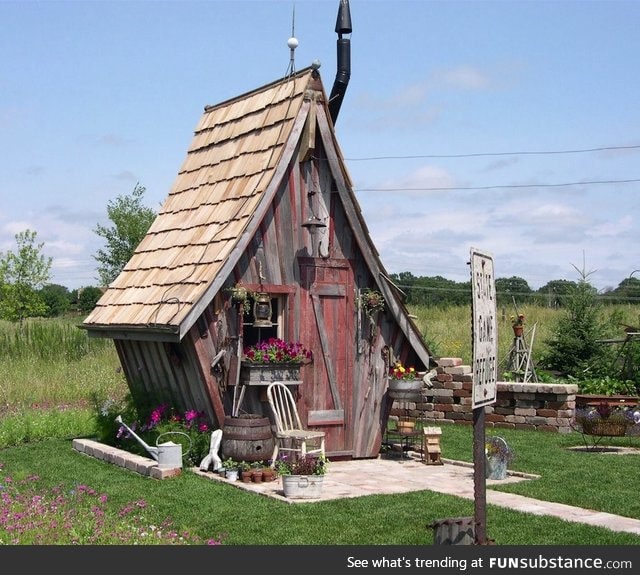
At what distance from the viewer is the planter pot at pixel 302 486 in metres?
9.45

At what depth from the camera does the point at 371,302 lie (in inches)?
488

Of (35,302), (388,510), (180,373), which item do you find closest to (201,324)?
(180,373)

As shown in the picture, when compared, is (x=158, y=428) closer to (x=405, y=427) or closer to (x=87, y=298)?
(x=405, y=427)

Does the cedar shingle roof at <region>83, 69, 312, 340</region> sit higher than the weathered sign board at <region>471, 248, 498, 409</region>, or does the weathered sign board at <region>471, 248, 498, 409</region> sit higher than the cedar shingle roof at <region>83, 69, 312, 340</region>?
the cedar shingle roof at <region>83, 69, 312, 340</region>

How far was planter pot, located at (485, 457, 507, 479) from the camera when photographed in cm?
1075

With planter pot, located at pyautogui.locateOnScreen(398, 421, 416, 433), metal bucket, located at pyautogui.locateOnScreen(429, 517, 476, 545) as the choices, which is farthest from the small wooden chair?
metal bucket, located at pyautogui.locateOnScreen(429, 517, 476, 545)

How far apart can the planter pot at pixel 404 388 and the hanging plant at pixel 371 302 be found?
3.24 ft

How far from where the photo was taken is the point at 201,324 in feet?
37.3

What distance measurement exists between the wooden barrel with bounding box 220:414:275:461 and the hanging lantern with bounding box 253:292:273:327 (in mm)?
1281

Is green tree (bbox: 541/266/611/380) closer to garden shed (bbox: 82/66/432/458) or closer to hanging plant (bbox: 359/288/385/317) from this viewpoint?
→ garden shed (bbox: 82/66/432/458)

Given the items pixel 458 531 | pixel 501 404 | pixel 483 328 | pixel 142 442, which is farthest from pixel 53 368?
pixel 483 328

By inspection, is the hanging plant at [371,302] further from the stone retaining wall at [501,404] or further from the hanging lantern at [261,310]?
the stone retaining wall at [501,404]

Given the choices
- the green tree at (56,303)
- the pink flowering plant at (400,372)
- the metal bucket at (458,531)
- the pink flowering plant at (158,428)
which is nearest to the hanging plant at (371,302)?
the pink flowering plant at (400,372)

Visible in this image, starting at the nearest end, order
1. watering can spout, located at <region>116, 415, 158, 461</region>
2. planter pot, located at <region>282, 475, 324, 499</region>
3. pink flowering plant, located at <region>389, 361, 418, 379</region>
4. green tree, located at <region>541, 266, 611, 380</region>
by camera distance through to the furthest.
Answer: planter pot, located at <region>282, 475, 324, 499</region> < watering can spout, located at <region>116, 415, 158, 461</region> < pink flowering plant, located at <region>389, 361, 418, 379</region> < green tree, located at <region>541, 266, 611, 380</region>
